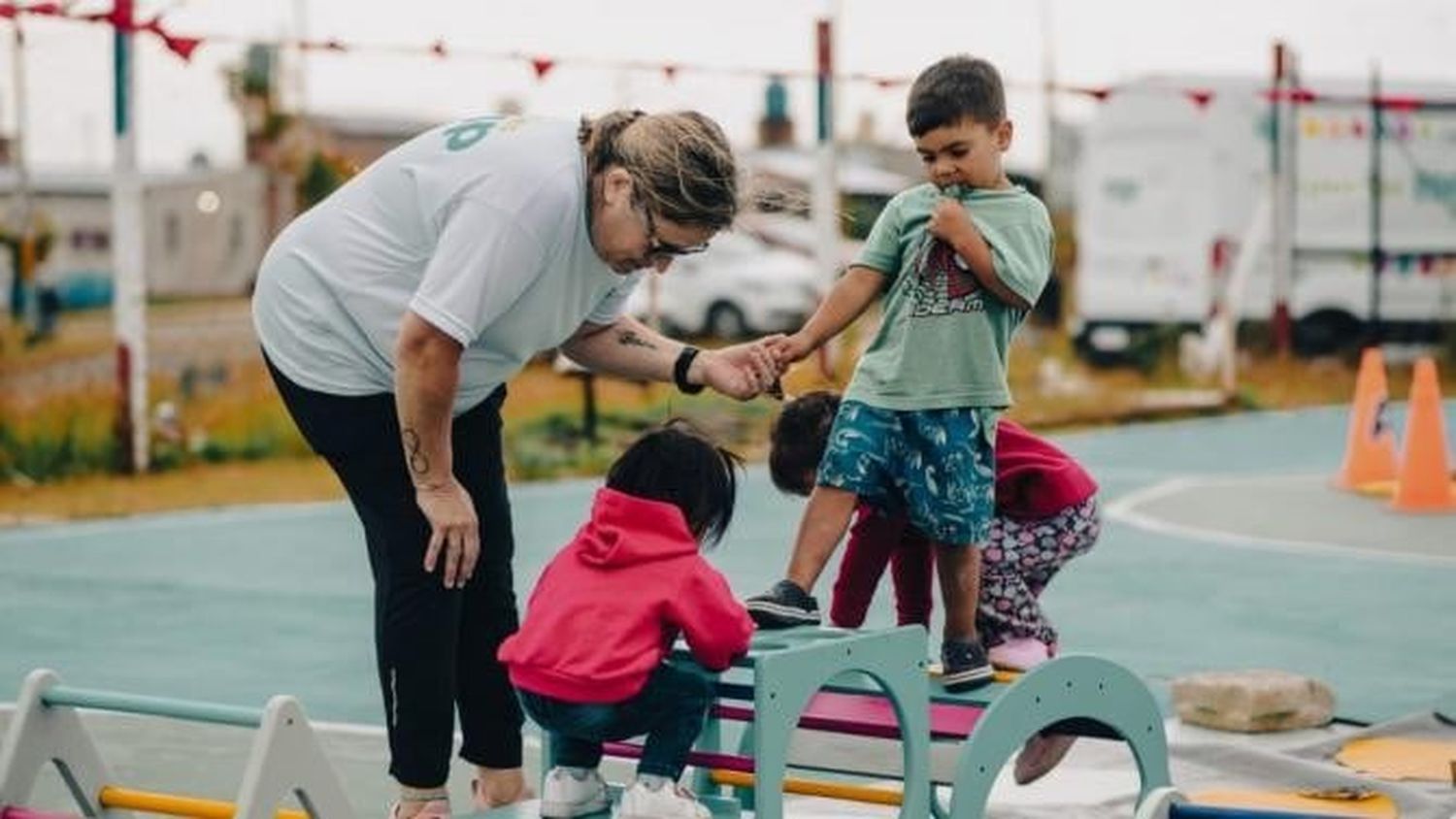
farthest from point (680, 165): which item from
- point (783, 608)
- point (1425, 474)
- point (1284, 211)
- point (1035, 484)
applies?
point (1284, 211)

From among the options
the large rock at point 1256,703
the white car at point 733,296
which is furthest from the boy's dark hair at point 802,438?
the white car at point 733,296

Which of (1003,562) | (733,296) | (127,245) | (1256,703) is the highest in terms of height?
(127,245)

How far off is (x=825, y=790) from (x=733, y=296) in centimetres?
2230

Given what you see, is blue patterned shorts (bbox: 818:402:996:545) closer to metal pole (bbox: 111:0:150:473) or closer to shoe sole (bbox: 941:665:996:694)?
shoe sole (bbox: 941:665:996:694)

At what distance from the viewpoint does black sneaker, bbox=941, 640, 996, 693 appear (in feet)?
16.1

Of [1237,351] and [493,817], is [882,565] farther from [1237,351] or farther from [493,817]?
[1237,351]

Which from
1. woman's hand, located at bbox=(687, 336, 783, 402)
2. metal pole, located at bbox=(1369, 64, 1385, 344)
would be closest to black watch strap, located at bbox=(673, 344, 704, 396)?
woman's hand, located at bbox=(687, 336, 783, 402)

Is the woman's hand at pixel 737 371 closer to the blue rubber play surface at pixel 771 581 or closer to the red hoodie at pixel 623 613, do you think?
the red hoodie at pixel 623 613

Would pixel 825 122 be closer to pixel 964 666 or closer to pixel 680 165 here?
pixel 964 666

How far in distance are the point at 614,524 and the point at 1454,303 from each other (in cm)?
1984

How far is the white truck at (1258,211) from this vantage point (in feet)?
73.7

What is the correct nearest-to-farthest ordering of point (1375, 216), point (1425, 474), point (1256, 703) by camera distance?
1. point (1256, 703)
2. point (1425, 474)
3. point (1375, 216)

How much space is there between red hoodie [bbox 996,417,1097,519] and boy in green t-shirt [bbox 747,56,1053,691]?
18 cm

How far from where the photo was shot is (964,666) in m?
4.94
